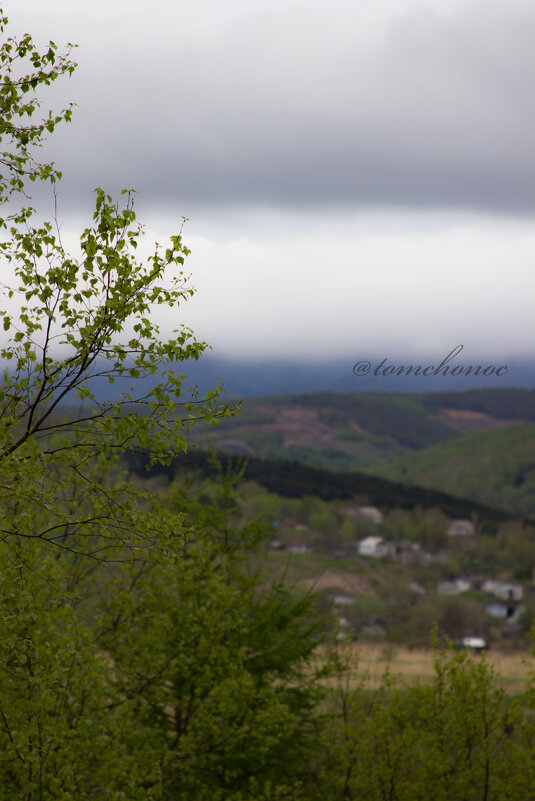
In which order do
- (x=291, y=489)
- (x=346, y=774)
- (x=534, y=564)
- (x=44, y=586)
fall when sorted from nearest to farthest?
(x=44, y=586) → (x=346, y=774) → (x=534, y=564) → (x=291, y=489)

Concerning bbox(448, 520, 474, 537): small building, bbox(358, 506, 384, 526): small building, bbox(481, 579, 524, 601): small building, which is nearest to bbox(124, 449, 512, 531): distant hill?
bbox(448, 520, 474, 537): small building

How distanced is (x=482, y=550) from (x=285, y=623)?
5530 inches

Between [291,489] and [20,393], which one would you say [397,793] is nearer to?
[20,393]

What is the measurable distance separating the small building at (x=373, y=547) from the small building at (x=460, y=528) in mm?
14235

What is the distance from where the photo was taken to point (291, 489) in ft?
583

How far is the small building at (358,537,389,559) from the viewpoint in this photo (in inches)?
6088

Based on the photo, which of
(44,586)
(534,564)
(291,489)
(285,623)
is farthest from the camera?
(291,489)

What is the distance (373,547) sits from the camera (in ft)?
519

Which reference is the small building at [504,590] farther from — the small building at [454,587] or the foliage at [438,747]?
the foliage at [438,747]

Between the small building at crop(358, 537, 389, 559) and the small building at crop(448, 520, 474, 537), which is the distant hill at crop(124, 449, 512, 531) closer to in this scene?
the small building at crop(448, 520, 474, 537)

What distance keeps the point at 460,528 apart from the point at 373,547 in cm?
2221

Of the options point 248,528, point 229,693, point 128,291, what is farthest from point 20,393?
point 248,528

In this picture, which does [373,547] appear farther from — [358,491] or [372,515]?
[358,491]

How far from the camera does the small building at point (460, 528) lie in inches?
6560
